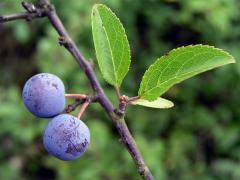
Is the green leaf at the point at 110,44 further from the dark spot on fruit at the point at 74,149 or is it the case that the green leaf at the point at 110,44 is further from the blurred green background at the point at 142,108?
the blurred green background at the point at 142,108

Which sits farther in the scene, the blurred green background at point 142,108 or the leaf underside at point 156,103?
the blurred green background at point 142,108

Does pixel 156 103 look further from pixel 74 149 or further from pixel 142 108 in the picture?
pixel 142 108

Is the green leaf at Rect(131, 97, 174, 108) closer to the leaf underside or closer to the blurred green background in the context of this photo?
the leaf underside

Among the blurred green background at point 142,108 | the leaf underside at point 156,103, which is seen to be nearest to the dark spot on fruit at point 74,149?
the leaf underside at point 156,103

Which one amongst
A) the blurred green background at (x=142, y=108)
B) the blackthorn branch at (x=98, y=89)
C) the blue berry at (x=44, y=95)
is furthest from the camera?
the blurred green background at (x=142, y=108)

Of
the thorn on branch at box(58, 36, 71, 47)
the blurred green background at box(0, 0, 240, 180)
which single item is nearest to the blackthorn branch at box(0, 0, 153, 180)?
the thorn on branch at box(58, 36, 71, 47)

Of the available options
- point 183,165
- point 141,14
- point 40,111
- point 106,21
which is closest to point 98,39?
point 106,21

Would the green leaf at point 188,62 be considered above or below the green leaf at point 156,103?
above
